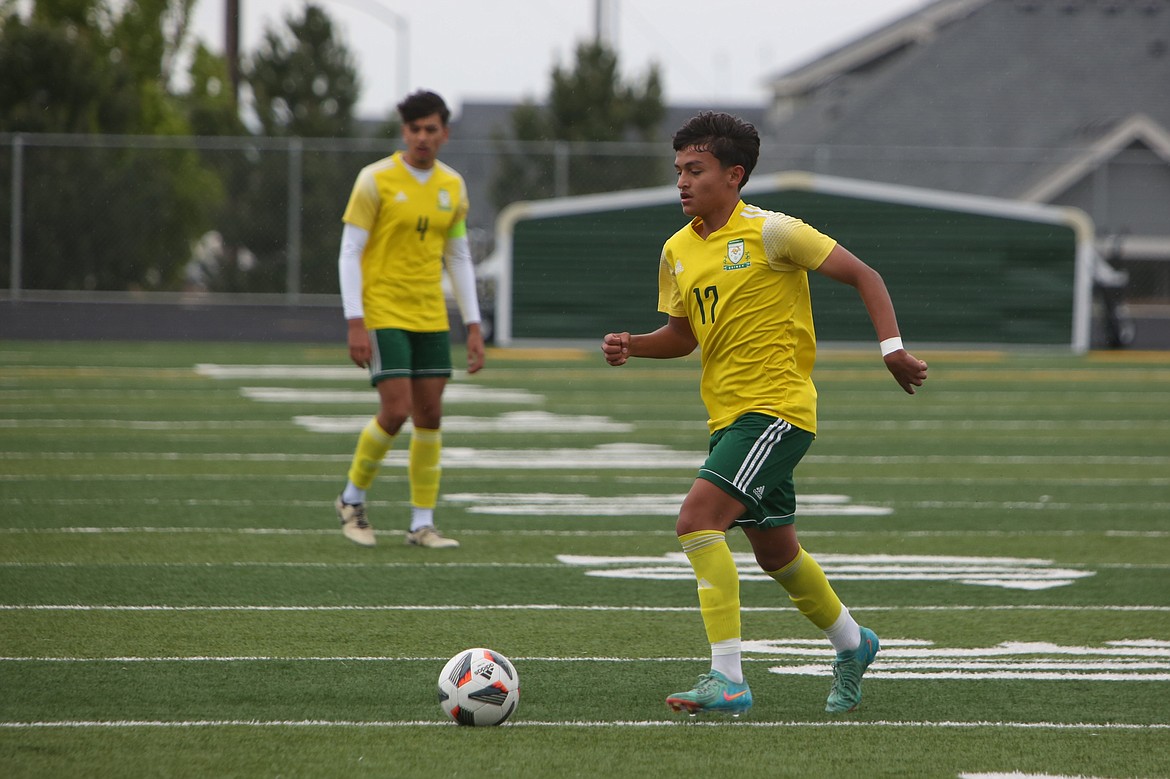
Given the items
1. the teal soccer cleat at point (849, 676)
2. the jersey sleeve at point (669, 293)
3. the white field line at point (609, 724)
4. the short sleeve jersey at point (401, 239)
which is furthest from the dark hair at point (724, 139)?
the short sleeve jersey at point (401, 239)

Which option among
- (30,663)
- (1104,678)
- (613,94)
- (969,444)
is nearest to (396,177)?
(30,663)

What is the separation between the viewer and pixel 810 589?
520cm

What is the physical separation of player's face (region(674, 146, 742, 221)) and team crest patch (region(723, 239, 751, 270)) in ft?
0.47

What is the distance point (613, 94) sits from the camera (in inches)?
1421

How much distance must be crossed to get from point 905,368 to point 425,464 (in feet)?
13.2

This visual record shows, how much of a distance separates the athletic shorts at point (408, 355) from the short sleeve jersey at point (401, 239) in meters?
0.04

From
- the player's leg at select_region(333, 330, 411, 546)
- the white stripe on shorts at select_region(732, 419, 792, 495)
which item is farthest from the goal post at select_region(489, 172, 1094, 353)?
the white stripe on shorts at select_region(732, 419, 792, 495)

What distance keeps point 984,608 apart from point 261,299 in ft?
72.8

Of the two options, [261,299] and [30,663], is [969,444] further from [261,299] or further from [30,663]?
[261,299]

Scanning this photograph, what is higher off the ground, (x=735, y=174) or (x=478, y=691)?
(x=735, y=174)

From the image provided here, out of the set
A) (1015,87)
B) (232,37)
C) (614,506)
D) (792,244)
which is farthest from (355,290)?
(1015,87)

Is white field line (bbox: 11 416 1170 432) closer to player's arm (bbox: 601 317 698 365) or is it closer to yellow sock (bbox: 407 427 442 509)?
yellow sock (bbox: 407 427 442 509)

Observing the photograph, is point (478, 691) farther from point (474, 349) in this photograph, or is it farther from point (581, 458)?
point (581, 458)

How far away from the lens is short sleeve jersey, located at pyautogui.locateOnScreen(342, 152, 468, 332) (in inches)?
322
